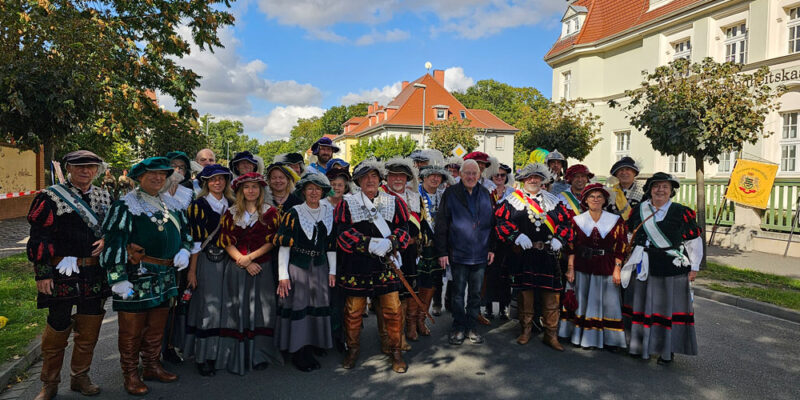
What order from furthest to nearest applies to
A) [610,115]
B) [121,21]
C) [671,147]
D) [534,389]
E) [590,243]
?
[610,115] → [121,21] → [671,147] → [590,243] → [534,389]

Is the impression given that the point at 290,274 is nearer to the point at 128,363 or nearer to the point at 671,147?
the point at 128,363

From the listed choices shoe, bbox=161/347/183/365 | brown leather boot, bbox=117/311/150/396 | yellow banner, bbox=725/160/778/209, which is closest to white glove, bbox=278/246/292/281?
brown leather boot, bbox=117/311/150/396

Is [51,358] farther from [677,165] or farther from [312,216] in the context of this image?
[677,165]

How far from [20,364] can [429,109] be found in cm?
4858

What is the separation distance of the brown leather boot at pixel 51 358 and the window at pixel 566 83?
2588cm

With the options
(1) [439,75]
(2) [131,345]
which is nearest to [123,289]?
(2) [131,345]

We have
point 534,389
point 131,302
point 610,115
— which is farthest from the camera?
point 610,115

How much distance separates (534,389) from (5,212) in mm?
19158

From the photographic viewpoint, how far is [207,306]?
438 centimetres

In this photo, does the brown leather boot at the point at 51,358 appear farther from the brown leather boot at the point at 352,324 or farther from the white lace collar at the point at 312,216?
the brown leather boot at the point at 352,324

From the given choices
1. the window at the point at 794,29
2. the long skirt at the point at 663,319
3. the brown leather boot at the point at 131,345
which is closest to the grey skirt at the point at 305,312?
the brown leather boot at the point at 131,345

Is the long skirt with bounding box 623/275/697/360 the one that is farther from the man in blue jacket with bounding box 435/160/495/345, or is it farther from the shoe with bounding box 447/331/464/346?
the shoe with bounding box 447/331/464/346

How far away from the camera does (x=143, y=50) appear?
1294 cm

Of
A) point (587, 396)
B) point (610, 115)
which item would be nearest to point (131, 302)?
point (587, 396)
